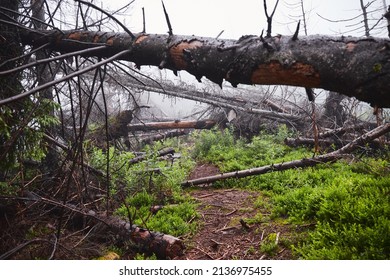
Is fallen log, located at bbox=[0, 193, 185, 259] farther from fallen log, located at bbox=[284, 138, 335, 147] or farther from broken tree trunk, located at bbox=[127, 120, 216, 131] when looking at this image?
broken tree trunk, located at bbox=[127, 120, 216, 131]

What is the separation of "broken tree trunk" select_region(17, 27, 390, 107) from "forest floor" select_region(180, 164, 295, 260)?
219cm

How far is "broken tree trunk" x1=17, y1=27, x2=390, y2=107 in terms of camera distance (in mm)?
1677

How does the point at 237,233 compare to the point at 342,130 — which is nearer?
the point at 237,233

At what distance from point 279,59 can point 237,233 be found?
292 cm

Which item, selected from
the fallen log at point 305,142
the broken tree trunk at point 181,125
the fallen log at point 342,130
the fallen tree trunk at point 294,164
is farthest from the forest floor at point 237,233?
the broken tree trunk at point 181,125

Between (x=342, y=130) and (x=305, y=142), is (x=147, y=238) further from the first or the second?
(x=342, y=130)

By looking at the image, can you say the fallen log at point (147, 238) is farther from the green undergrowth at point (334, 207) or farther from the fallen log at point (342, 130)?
the fallen log at point (342, 130)

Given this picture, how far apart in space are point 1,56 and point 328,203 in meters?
4.55

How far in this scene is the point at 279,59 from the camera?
6.48 ft

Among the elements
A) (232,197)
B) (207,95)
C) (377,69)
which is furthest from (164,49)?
(207,95)

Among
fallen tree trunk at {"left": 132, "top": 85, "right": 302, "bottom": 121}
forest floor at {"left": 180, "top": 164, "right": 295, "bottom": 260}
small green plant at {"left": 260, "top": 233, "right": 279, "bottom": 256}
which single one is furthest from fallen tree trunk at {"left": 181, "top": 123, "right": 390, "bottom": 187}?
fallen tree trunk at {"left": 132, "top": 85, "right": 302, "bottom": 121}

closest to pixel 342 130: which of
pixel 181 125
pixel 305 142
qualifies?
pixel 305 142
